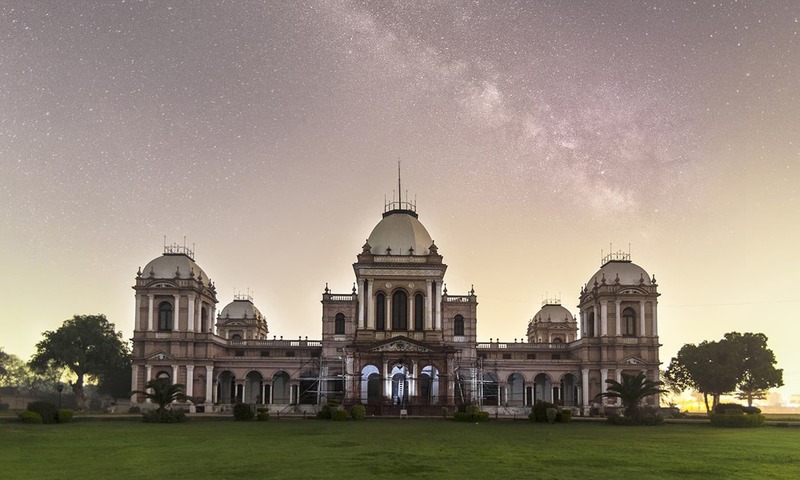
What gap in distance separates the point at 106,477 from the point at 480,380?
60.3 m

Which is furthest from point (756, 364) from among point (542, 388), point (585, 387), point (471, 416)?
point (471, 416)

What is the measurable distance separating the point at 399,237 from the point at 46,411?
4028 centimetres

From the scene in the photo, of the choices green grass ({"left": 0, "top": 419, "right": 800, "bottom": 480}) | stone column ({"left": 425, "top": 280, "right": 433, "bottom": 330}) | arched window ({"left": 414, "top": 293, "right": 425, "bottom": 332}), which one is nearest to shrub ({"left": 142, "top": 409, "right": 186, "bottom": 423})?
green grass ({"left": 0, "top": 419, "right": 800, "bottom": 480})

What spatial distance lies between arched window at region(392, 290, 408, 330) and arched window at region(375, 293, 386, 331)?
3.18ft

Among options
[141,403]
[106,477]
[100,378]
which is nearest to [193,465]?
[106,477]

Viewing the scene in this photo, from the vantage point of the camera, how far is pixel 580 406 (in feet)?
267

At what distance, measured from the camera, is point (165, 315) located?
8200 centimetres

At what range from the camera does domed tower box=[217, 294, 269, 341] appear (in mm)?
109812

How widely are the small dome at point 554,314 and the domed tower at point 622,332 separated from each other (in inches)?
967

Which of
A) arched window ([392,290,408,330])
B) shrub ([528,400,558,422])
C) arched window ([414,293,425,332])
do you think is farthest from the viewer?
arched window ([392,290,408,330])

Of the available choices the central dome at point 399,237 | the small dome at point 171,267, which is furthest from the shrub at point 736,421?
the small dome at point 171,267

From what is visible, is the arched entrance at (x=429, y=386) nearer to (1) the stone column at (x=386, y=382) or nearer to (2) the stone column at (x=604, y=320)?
(1) the stone column at (x=386, y=382)

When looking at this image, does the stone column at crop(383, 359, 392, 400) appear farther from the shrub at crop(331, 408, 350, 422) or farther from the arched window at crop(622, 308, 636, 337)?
the arched window at crop(622, 308, 636, 337)

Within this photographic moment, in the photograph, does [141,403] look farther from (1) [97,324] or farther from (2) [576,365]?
(2) [576,365]
